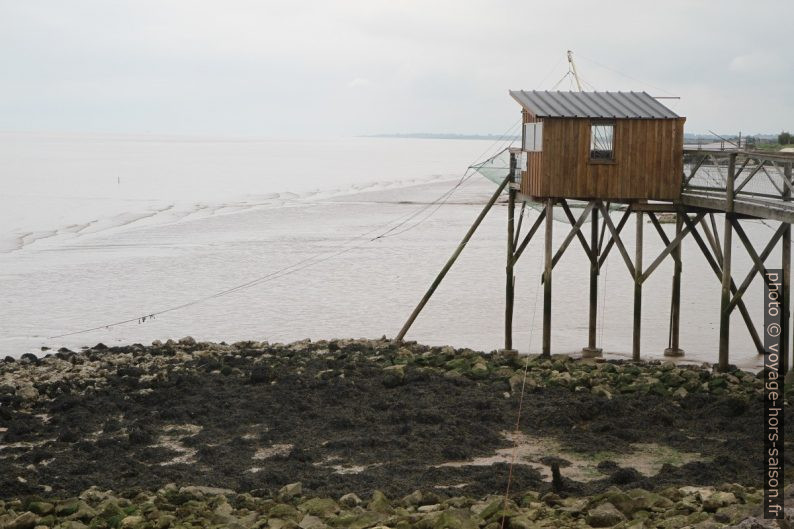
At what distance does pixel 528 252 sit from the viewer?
154 ft

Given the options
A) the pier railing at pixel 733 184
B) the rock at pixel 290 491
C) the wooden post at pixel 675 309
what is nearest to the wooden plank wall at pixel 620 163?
the pier railing at pixel 733 184

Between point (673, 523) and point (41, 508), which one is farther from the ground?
point (673, 523)

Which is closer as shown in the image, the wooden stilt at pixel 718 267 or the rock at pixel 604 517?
the rock at pixel 604 517

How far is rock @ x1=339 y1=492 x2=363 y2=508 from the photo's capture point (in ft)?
42.6

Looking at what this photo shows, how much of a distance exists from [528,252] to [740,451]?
105 ft

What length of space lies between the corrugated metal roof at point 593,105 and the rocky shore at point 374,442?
5139 millimetres

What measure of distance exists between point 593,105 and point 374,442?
1002 centimetres

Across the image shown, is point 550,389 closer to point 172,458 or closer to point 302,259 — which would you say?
point 172,458

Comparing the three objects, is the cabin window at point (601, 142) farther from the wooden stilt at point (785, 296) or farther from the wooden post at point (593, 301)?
the wooden stilt at point (785, 296)

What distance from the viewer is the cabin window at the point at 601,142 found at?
71.7 feet

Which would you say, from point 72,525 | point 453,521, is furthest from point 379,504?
point 72,525

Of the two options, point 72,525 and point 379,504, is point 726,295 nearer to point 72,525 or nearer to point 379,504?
point 379,504

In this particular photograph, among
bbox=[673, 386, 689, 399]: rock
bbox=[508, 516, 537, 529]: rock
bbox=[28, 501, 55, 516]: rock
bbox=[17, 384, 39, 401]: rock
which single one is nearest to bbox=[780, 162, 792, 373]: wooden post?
bbox=[673, 386, 689, 399]: rock

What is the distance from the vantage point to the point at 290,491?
44.3 ft
